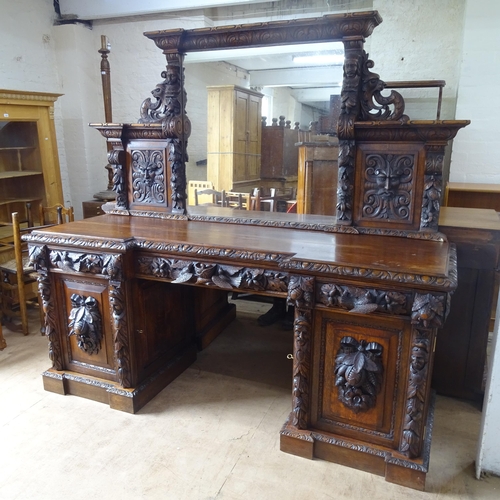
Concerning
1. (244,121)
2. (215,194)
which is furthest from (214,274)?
(244,121)

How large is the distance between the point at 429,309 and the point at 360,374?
1.28 feet

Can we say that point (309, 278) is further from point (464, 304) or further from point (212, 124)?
point (212, 124)

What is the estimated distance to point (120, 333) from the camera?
6.92 ft

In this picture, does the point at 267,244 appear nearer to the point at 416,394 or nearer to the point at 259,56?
the point at 416,394

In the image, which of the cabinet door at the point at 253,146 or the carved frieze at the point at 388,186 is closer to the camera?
the carved frieze at the point at 388,186

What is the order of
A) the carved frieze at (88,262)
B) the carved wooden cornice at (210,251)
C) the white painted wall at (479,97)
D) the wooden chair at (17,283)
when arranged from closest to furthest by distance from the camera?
the carved wooden cornice at (210,251) < the carved frieze at (88,262) < the wooden chair at (17,283) < the white painted wall at (479,97)

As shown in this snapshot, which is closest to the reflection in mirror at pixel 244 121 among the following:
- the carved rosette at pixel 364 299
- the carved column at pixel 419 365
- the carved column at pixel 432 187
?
the carved column at pixel 432 187

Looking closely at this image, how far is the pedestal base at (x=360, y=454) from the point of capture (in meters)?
1.71

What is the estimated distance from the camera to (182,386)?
8.05 ft

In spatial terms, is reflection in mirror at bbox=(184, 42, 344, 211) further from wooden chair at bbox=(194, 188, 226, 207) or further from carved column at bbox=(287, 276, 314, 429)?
carved column at bbox=(287, 276, 314, 429)

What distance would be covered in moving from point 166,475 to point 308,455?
60 cm

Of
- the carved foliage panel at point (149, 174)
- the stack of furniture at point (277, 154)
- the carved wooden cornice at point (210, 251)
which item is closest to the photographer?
the carved wooden cornice at point (210, 251)

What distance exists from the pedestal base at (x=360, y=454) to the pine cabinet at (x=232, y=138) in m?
3.50

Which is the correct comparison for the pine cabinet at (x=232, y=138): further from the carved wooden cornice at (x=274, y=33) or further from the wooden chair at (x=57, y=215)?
the carved wooden cornice at (x=274, y=33)
